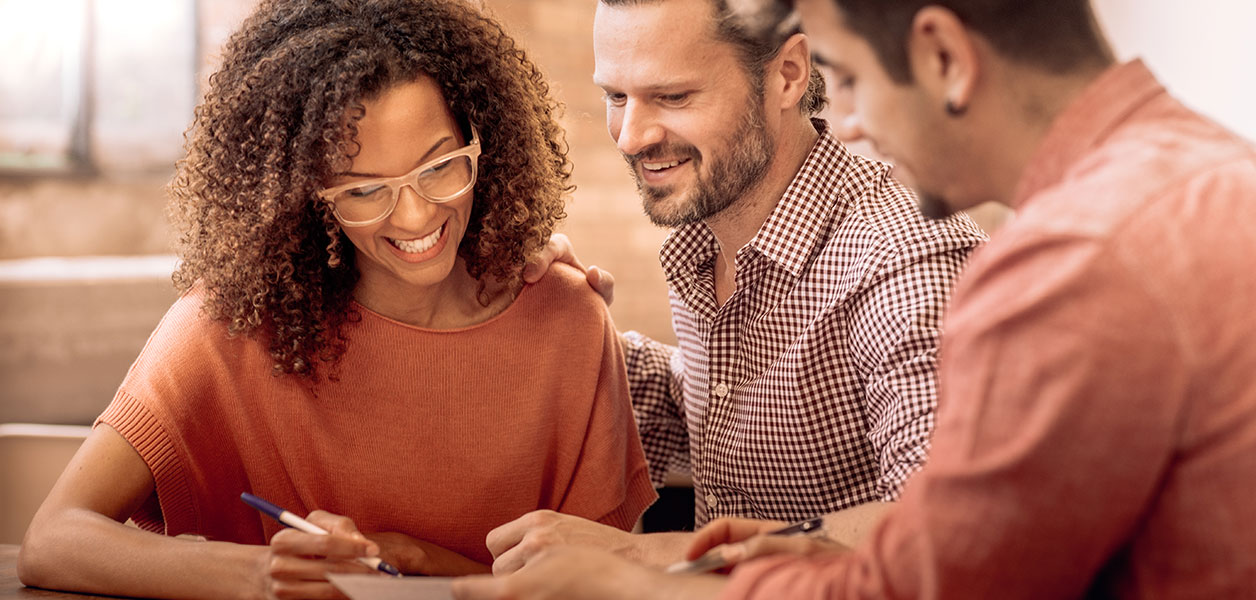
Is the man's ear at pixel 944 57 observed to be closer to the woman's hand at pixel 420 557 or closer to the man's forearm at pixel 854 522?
the man's forearm at pixel 854 522

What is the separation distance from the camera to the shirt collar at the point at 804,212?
185cm

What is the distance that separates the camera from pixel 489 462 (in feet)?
6.08

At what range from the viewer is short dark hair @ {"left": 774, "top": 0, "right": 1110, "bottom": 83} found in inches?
38.3

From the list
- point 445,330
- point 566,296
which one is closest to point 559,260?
point 566,296

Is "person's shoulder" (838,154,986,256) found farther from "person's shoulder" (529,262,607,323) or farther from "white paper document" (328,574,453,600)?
"white paper document" (328,574,453,600)

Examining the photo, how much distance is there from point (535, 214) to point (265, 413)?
0.52 m

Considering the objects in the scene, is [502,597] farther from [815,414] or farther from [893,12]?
[815,414]

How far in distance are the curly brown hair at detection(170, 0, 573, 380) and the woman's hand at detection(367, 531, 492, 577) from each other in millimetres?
272

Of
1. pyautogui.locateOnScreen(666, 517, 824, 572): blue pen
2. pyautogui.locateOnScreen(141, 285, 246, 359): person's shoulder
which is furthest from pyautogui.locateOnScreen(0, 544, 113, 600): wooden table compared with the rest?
pyautogui.locateOnScreen(666, 517, 824, 572): blue pen

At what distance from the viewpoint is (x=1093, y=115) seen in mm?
971

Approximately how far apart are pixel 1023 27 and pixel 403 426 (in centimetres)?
116

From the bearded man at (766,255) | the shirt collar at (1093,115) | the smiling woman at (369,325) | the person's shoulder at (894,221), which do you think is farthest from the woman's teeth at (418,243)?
the shirt collar at (1093,115)

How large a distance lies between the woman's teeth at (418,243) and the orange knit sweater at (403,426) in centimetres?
15

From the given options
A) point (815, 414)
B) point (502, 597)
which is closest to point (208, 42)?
point (815, 414)
